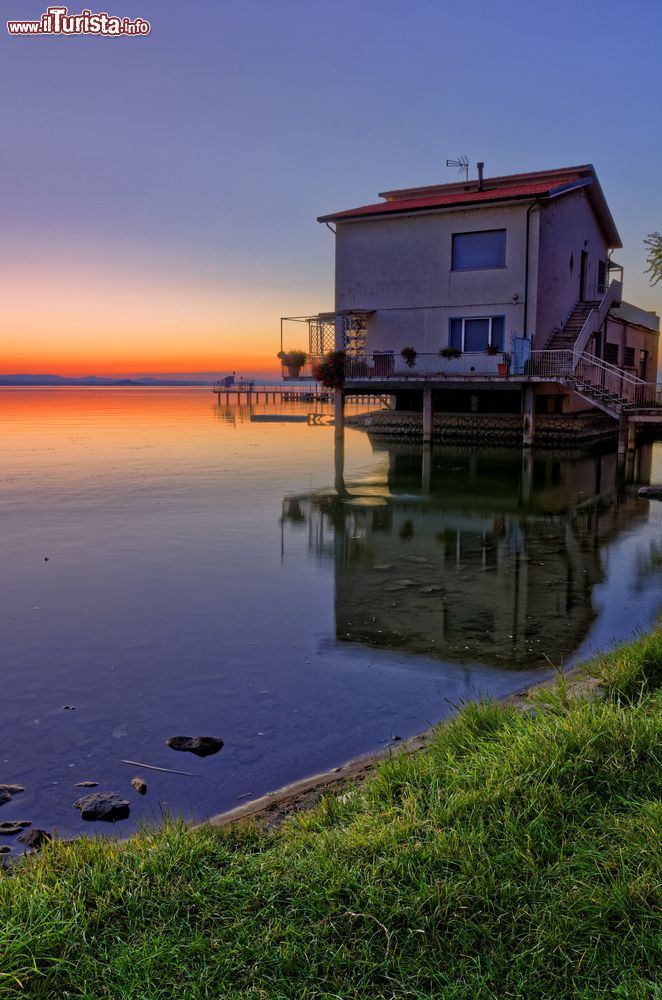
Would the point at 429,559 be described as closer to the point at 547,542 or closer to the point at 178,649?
the point at 547,542

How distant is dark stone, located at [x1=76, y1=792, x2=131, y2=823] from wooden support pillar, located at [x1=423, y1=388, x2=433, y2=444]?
82.6ft

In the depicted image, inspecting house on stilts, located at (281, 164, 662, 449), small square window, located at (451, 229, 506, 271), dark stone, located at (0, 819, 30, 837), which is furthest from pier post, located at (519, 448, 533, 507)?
dark stone, located at (0, 819, 30, 837)

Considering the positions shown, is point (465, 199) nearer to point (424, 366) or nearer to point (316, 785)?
point (424, 366)

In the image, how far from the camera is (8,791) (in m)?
5.33

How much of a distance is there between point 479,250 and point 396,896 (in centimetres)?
2750

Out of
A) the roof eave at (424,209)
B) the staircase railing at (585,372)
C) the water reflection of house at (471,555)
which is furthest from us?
the roof eave at (424,209)

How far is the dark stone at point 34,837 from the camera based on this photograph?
467 cm

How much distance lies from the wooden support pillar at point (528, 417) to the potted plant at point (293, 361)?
8.22 meters

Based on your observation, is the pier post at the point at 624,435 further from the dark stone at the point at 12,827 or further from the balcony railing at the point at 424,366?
the dark stone at the point at 12,827

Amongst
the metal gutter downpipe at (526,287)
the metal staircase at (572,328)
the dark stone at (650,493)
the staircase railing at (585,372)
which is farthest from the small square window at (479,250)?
the dark stone at (650,493)

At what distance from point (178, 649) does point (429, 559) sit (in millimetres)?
5069

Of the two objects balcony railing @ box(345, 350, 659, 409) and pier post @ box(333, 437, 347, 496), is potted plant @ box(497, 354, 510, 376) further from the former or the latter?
pier post @ box(333, 437, 347, 496)

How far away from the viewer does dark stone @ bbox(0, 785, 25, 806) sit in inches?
206

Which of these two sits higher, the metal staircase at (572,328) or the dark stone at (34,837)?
the metal staircase at (572,328)
